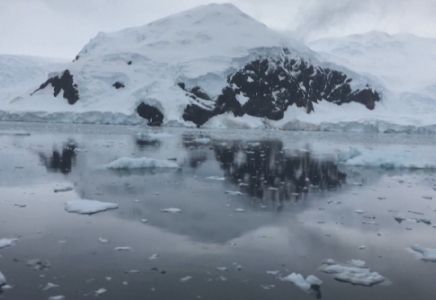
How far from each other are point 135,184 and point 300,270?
754 centimetres

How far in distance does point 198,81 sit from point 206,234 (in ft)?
248

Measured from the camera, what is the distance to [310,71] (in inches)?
4067

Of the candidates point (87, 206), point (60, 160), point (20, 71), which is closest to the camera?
point (87, 206)

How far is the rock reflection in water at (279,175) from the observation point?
12.7 m

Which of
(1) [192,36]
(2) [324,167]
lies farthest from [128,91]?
(2) [324,167]

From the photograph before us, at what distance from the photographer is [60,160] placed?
59.1 feet

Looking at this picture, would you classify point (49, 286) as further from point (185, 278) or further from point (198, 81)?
point (198, 81)

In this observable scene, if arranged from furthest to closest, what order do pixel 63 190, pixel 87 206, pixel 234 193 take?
1. pixel 234 193
2. pixel 63 190
3. pixel 87 206

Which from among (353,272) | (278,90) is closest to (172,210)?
(353,272)

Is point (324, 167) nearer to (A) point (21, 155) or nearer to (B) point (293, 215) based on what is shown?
(B) point (293, 215)

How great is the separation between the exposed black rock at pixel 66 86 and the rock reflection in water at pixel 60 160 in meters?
58.1

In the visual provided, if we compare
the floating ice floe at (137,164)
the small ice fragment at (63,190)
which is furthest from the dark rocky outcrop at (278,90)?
the small ice fragment at (63,190)

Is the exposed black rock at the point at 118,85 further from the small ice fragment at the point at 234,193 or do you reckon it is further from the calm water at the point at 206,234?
the small ice fragment at the point at 234,193

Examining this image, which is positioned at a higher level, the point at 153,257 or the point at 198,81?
the point at 198,81
